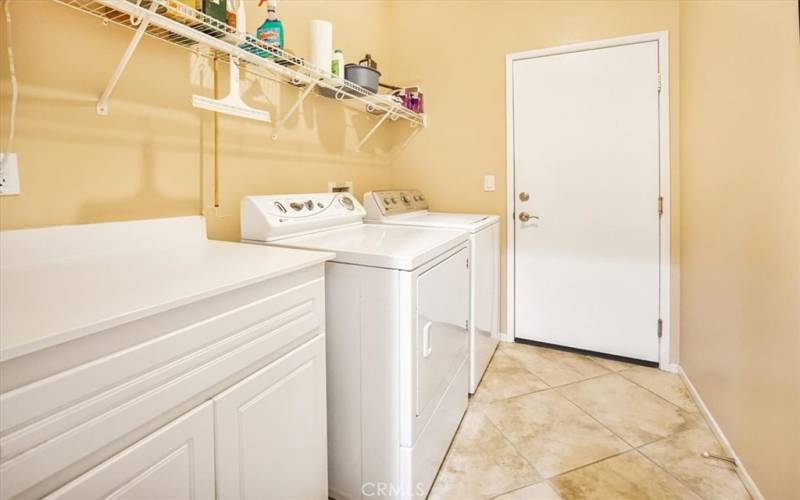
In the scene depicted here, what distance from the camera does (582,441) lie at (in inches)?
69.4

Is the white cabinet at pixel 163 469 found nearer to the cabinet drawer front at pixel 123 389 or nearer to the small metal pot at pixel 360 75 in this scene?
the cabinet drawer front at pixel 123 389

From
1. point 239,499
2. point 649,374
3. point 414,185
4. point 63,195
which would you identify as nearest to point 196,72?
point 63,195

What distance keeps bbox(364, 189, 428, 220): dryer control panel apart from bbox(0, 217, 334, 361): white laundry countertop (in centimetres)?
102

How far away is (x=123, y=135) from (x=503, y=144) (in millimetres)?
2249

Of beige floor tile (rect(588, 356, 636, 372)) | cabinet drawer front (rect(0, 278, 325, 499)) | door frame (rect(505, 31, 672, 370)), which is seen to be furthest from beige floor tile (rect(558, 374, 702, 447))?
cabinet drawer front (rect(0, 278, 325, 499))

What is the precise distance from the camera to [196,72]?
1509 millimetres

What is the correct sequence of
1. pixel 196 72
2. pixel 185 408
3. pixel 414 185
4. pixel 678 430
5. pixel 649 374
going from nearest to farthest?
pixel 185 408
pixel 196 72
pixel 678 430
pixel 649 374
pixel 414 185

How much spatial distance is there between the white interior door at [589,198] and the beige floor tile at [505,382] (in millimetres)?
422

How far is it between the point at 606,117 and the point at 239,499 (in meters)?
2.71

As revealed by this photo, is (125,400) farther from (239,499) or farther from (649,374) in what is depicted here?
(649,374)

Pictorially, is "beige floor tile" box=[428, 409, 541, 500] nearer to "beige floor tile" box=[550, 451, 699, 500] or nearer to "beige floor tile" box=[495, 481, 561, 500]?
"beige floor tile" box=[495, 481, 561, 500]

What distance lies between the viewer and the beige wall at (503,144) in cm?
114

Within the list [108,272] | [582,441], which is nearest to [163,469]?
[108,272]

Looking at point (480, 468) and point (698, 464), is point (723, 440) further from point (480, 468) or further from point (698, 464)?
point (480, 468)
